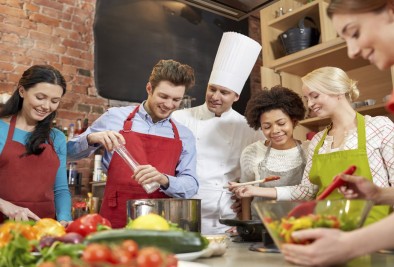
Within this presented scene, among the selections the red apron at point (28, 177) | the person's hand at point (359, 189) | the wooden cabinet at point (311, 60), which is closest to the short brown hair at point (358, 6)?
the person's hand at point (359, 189)

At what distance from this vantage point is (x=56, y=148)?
1.92 m

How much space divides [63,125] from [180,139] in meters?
1.84

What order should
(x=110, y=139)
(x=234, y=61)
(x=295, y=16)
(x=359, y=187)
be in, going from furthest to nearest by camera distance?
(x=295, y=16), (x=234, y=61), (x=110, y=139), (x=359, y=187)

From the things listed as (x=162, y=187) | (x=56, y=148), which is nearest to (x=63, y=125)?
(x=56, y=148)

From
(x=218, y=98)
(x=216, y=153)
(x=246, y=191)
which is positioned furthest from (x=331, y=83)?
(x=216, y=153)

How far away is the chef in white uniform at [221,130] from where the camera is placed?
7.43ft

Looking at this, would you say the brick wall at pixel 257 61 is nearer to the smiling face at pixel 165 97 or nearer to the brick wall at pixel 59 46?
the brick wall at pixel 59 46

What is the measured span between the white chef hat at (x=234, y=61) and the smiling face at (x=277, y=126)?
16.1 inches

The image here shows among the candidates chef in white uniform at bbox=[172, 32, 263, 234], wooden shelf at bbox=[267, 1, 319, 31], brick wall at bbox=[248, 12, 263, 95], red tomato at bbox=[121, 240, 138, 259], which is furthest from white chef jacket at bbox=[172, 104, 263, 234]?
brick wall at bbox=[248, 12, 263, 95]

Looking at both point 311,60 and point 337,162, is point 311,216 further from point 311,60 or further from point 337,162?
point 311,60

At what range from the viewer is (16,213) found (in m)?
1.55

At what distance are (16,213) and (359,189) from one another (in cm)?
123

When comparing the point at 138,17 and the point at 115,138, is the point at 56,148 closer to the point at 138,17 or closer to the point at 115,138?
the point at 115,138

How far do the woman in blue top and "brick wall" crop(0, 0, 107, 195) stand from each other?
1.63m
